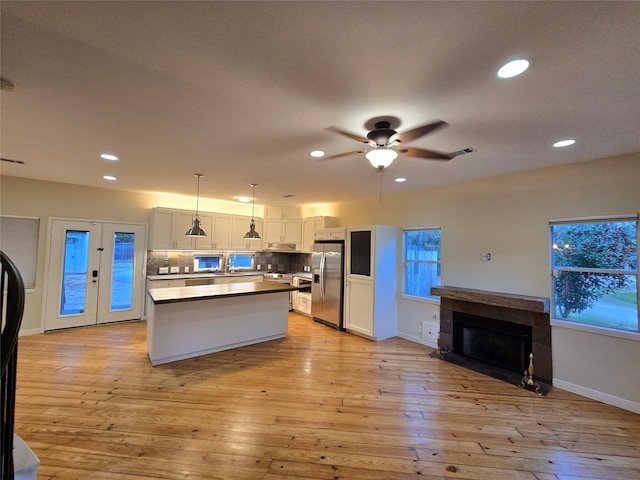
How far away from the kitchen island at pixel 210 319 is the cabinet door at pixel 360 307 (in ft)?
4.13

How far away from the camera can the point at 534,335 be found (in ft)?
11.5

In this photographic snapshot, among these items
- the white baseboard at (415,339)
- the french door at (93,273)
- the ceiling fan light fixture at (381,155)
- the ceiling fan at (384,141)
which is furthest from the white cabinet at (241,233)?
the ceiling fan light fixture at (381,155)

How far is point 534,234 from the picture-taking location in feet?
11.8

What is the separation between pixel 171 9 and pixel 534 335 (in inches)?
182

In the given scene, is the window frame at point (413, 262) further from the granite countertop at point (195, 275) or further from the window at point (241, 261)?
the window at point (241, 261)

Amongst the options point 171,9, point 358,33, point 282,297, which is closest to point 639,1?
point 358,33

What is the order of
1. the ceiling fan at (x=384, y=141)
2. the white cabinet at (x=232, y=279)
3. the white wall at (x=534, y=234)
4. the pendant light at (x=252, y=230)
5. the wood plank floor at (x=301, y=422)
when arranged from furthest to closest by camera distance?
the white cabinet at (x=232, y=279) → the pendant light at (x=252, y=230) → the white wall at (x=534, y=234) → the ceiling fan at (x=384, y=141) → the wood plank floor at (x=301, y=422)

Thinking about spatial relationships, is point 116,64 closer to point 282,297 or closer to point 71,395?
point 71,395

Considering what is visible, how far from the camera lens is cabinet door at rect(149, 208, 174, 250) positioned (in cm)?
572

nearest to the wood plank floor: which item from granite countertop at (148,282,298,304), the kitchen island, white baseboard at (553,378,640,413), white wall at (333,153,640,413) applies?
white baseboard at (553,378,640,413)

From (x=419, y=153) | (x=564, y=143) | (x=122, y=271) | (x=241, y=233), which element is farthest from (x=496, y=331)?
(x=122, y=271)

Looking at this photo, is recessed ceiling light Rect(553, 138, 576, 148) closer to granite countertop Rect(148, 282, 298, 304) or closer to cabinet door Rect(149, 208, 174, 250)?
granite countertop Rect(148, 282, 298, 304)

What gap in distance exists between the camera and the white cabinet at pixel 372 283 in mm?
4949

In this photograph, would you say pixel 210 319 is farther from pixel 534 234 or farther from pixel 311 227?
pixel 534 234
